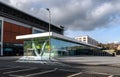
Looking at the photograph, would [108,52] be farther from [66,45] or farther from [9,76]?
[9,76]

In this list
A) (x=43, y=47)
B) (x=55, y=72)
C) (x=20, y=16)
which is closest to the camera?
(x=55, y=72)

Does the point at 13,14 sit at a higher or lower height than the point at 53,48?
higher

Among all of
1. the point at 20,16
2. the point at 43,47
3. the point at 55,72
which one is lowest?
the point at 55,72

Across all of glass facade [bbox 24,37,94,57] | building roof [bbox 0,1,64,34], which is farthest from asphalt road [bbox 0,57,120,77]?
building roof [bbox 0,1,64,34]

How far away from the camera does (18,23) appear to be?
323 feet

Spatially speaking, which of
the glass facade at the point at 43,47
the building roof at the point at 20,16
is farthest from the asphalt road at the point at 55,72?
the building roof at the point at 20,16

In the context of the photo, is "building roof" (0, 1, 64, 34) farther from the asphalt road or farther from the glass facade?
the asphalt road

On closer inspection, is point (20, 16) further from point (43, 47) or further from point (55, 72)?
point (55, 72)

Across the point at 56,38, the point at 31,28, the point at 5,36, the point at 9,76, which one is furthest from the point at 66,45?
the point at 9,76

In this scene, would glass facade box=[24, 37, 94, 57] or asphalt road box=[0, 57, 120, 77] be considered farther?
glass facade box=[24, 37, 94, 57]

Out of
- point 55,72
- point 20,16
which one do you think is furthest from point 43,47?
point 20,16

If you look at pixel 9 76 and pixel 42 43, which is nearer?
pixel 9 76

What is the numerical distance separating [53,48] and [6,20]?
39.2 meters

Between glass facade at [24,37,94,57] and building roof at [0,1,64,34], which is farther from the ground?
building roof at [0,1,64,34]
